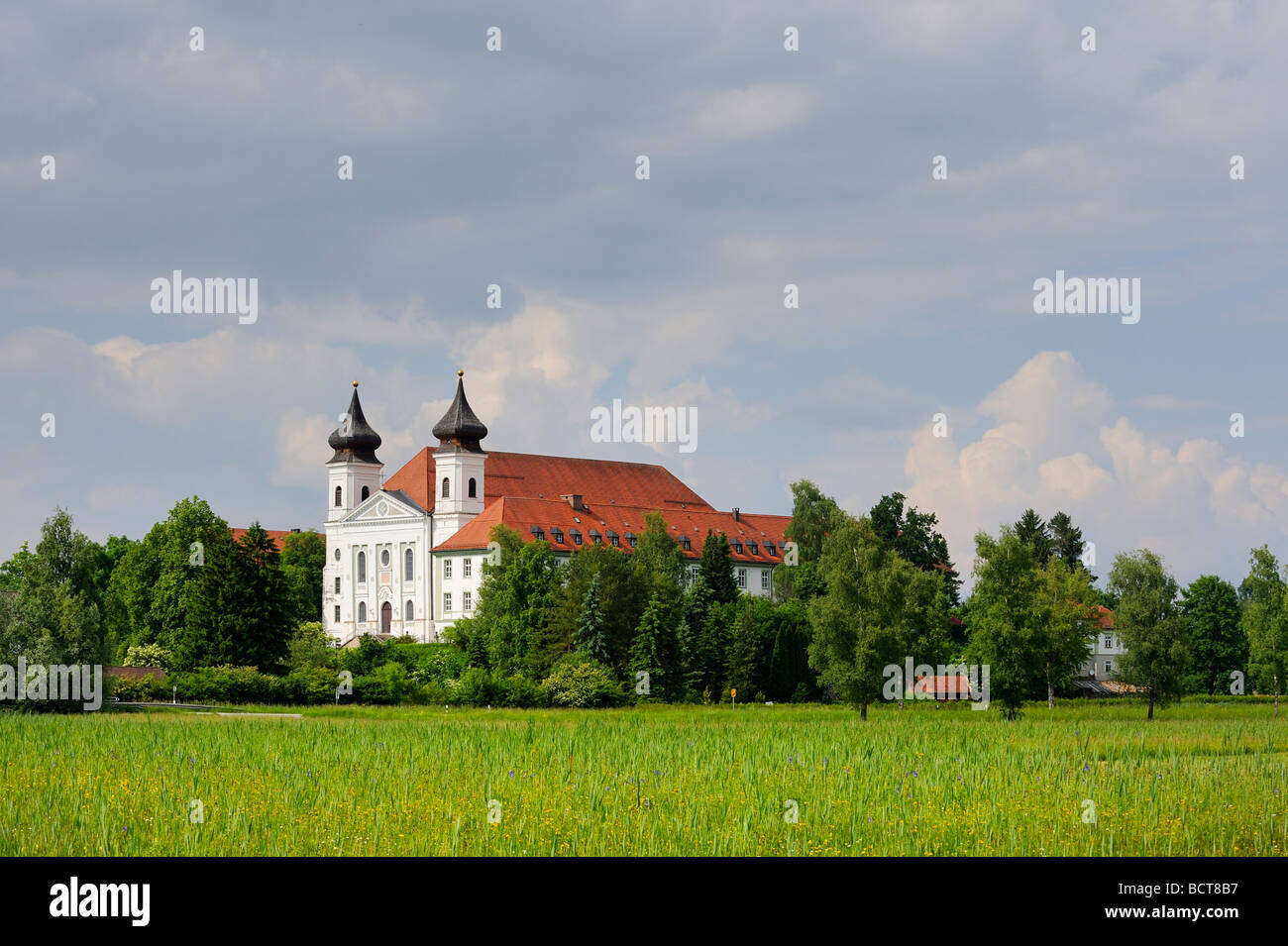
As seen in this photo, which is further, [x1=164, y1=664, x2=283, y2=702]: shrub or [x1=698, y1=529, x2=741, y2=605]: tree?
[x1=698, y1=529, x2=741, y2=605]: tree

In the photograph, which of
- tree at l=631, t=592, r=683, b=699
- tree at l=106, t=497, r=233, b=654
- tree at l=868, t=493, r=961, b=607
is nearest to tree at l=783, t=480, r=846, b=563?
tree at l=868, t=493, r=961, b=607

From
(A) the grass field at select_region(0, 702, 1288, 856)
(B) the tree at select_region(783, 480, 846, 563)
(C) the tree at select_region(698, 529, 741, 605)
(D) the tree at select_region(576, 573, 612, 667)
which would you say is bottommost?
(A) the grass field at select_region(0, 702, 1288, 856)

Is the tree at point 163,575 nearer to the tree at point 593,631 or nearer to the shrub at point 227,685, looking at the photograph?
the shrub at point 227,685

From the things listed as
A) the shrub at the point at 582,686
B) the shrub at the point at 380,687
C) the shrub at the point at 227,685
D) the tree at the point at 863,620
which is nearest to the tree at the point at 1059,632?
the tree at the point at 863,620

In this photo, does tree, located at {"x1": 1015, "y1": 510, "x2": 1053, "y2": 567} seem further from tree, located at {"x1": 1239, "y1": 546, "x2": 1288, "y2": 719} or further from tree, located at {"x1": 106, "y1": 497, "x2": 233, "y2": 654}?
tree, located at {"x1": 106, "y1": 497, "x2": 233, "y2": 654}

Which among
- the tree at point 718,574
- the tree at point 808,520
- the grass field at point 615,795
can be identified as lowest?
the grass field at point 615,795

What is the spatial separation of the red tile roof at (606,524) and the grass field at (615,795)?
80.9 meters

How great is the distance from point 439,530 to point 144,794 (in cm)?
10292

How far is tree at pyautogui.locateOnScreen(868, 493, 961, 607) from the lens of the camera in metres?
106

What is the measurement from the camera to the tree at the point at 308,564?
128 m

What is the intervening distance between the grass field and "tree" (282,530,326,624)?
92.8 meters

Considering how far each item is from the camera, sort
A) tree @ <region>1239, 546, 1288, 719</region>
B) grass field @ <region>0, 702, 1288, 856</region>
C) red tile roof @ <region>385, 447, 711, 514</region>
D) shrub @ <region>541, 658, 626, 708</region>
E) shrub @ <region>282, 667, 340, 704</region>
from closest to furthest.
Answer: grass field @ <region>0, 702, 1288, 856</region> < shrub @ <region>282, 667, 340, 704</region> < shrub @ <region>541, 658, 626, 708</region> < tree @ <region>1239, 546, 1288, 719</region> < red tile roof @ <region>385, 447, 711, 514</region>
